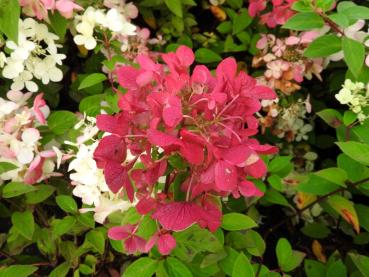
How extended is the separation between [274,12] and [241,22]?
6.7 inches

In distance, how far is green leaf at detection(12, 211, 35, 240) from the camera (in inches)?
42.2

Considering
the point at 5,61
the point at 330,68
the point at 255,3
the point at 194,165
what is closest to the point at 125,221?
the point at 194,165

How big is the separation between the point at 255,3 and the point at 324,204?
24.2 inches

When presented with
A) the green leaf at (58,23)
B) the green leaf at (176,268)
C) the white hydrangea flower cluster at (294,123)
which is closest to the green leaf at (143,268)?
the green leaf at (176,268)

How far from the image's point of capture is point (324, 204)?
1.29 meters

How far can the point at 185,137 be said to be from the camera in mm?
688

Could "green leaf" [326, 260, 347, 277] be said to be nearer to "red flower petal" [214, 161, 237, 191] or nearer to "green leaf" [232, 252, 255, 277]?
"green leaf" [232, 252, 255, 277]

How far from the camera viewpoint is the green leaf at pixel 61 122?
1.16 m

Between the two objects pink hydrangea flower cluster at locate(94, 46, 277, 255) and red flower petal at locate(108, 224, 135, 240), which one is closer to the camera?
pink hydrangea flower cluster at locate(94, 46, 277, 255)

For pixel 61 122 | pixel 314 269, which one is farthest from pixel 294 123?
pixel 61 122

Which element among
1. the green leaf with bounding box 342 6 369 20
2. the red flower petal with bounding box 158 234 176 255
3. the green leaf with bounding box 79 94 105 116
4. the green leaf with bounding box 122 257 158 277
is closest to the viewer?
the red flower petal with bounding box 158 234 176 255

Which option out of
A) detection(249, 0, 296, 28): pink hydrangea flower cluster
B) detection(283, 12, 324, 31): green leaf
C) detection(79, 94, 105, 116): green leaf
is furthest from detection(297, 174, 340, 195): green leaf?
detection(79, 94, 105, 116): green leaf

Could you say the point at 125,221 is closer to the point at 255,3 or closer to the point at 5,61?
the point at 5,61

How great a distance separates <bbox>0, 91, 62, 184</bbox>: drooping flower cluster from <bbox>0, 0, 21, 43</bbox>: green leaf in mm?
165
